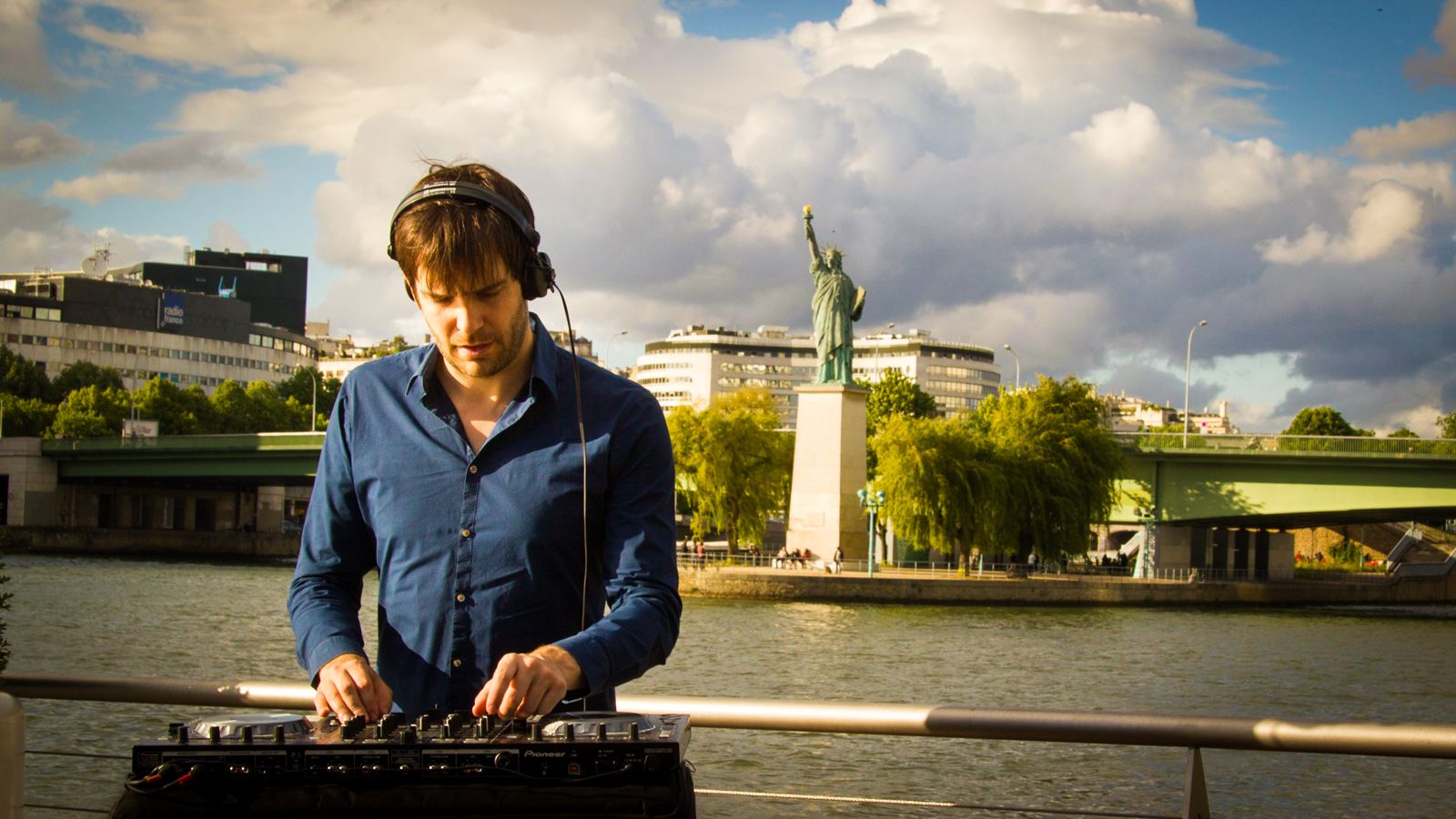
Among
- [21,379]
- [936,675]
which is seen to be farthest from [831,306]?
[21,379]

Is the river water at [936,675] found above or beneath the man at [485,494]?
beneath

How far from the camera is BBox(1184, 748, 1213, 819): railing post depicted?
9.33 ft

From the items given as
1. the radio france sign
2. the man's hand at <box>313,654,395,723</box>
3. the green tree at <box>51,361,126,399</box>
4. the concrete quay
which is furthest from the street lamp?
the man's hand at <box>313,654,395,723</box>

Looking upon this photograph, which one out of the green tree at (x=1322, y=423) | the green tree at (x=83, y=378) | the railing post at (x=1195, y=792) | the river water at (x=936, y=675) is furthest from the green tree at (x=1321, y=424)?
the railing post at (x=1195, y=792)

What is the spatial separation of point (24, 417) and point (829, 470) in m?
47.3

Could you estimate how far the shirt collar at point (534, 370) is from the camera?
7.67 feet

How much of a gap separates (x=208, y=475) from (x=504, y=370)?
59815mm

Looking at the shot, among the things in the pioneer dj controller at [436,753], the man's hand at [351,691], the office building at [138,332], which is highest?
the office building at [138,332]

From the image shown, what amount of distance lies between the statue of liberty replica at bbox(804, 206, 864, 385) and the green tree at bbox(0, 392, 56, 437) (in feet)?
145

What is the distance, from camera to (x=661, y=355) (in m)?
174

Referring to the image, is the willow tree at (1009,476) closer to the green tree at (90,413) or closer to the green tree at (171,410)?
the green tree at (90,413)

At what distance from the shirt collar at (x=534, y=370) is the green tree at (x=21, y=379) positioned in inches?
3393

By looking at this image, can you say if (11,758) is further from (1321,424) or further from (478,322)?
(1321,424)

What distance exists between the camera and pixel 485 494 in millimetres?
2275
